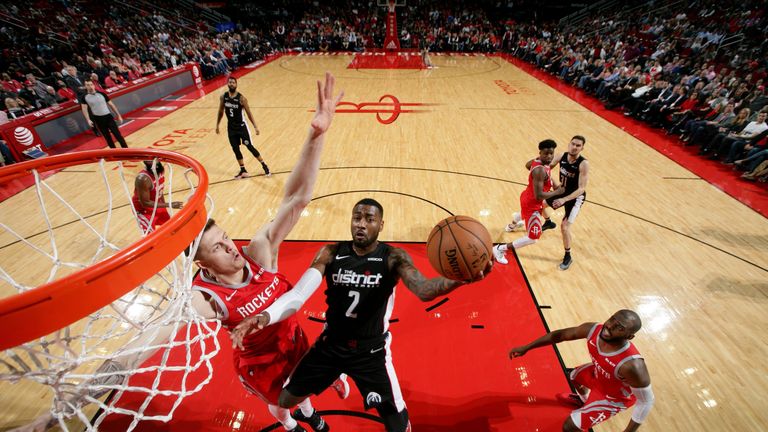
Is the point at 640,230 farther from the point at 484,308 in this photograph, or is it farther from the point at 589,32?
the point at 589,32

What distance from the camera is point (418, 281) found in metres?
2.22

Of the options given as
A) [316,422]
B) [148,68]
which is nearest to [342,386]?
[316,422]

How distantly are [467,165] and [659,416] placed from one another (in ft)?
17.2

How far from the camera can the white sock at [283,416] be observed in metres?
2.61

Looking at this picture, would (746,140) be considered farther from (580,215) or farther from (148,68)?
(148,68)

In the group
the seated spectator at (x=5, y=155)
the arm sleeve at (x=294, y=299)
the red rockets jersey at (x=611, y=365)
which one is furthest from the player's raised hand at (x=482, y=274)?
the seated spectator at (x=5, y=155)

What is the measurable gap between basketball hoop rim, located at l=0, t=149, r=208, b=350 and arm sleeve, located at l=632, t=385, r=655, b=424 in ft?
9.27

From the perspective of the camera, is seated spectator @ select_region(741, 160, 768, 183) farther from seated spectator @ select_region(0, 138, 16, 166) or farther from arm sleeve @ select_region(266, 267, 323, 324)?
seated spectator @ select_region(0, 138, 16, 166)

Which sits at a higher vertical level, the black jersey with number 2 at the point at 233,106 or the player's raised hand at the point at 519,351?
the black jersey with number 2 at the point at 233,106

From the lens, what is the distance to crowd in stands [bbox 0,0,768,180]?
8805 millimetres

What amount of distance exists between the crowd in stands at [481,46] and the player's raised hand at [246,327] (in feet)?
30.1

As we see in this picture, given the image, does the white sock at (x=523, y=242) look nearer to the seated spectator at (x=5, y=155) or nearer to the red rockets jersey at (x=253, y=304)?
the red rockets jersey at (x=253, y=304)

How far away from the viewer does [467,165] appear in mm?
7488

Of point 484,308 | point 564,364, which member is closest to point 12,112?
point 484,308
